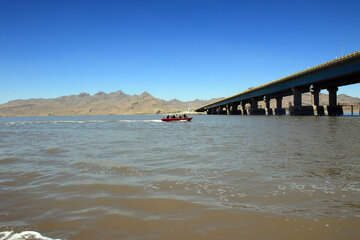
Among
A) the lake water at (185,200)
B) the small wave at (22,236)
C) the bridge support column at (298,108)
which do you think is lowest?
the lake water at (185,200)

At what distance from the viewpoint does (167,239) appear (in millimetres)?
4027

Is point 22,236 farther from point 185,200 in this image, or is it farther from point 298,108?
point 298,108

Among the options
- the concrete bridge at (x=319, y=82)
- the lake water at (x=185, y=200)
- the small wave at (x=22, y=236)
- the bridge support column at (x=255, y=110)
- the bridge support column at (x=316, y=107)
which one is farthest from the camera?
the bridge support column at (x=255, y=110)

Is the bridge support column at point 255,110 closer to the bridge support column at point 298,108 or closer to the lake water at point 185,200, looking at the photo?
the bridge support column at point 298,108

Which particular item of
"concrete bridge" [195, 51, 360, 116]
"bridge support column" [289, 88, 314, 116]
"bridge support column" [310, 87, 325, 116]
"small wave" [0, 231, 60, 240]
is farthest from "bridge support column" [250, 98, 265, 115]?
"small wave" [0, 231, 60, 240]

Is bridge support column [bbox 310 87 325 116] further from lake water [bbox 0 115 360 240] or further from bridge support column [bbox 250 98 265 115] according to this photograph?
lake water [bbox 0 115 360 240]

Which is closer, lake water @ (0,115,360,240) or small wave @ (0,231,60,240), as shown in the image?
small wave @ (0,231,60,240)

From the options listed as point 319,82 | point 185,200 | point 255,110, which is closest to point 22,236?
point 185,200

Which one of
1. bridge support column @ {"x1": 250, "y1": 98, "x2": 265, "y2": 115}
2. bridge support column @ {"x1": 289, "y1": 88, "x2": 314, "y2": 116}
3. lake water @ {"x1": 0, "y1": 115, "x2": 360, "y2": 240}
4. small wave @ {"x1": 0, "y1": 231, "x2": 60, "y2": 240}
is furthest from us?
bridge support column @ {"x1": 250, "y1": 98, "x2": 265, "y2": 115}

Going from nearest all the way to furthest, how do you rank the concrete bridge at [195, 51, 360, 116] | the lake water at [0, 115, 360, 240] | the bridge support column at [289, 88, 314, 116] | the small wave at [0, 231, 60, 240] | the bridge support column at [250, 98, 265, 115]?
the small wave at [0, 231, 60, 240], the lake water at [0, 115, 360, 240], the concrete bridge at [195, 51, 360, 116], the bridge support column at [289, 88, 314, 116], the bridge support column at [250, 98, 265, 115]

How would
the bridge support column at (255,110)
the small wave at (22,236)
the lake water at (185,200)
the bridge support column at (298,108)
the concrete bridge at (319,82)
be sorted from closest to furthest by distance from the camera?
the small wave at (22,236) < the lake water at (185,200) < the concrete bridge at (319,82) < the bridge support column at (298,108) < the bridge support column at (255,110)

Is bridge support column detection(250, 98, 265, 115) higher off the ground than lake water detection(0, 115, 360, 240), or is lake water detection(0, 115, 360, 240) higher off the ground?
bridge support column detection(250, 98, 265, 115)

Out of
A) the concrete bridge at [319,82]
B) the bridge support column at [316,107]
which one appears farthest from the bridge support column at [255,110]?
the bridge support column at [316,107]

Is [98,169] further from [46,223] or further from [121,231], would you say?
[121,231]
